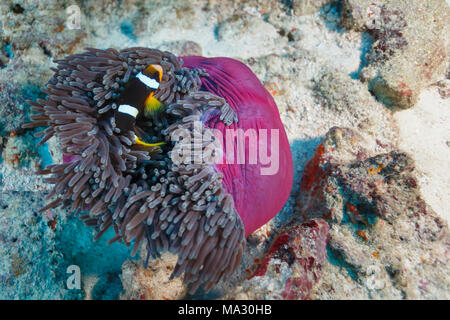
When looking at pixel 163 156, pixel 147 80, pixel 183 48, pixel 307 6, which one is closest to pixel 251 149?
pixel 163 156

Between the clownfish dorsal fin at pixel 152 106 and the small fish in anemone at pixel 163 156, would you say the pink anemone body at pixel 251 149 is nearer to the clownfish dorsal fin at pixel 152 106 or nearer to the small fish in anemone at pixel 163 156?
the small fish in anemone at pixel 163 156

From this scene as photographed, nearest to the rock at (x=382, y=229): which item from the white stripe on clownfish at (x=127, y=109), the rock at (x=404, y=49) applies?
the rock at (x=404, y=49)

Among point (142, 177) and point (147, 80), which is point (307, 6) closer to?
point (147, 80)

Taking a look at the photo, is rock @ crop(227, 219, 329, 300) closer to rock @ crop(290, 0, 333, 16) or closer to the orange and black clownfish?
the orange and black clownfish

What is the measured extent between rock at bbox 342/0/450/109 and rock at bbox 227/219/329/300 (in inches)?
54.7

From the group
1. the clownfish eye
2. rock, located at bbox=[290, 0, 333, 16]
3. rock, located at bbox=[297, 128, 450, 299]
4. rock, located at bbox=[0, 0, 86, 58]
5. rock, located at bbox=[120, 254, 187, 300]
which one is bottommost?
rock, located at bbox=[120, 254, 187, 300]

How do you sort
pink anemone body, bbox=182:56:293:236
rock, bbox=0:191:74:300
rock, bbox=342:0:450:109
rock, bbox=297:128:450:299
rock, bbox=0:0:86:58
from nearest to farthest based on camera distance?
rock, bbox=297:128:450:299, pink anemone body, bbox=182:56:293:236, rock, bbox=0:191:74:300, rock, bbox=342:0:450:109, rock, bbox=0:0:86:58

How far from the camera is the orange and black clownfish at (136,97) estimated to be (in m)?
1.74

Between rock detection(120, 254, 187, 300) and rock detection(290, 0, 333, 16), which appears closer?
rock detection(120, 254, 187, 300)

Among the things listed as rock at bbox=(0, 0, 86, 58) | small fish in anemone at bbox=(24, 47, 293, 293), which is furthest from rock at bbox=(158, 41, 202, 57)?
rock at bbox=(0, 0, 86, 58)

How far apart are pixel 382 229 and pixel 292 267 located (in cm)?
62

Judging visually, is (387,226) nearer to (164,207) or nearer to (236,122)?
(236,122)

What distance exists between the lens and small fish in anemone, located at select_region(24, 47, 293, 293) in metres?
1.57

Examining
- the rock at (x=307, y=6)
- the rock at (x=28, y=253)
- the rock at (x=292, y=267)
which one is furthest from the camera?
the rock at (x=307, y=6)
